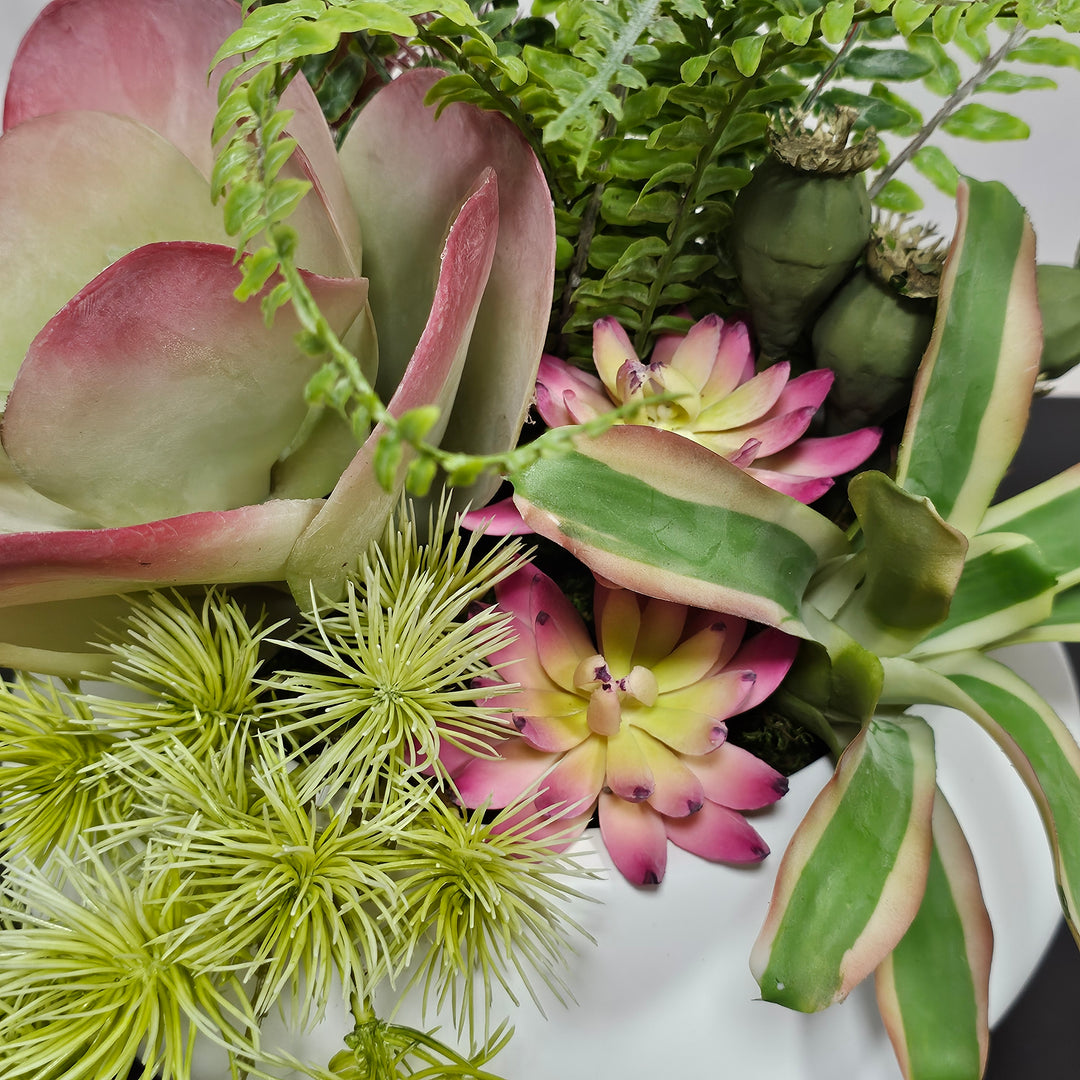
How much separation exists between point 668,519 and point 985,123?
26cm

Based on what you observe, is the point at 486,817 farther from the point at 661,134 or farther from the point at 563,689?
the point at 661,134

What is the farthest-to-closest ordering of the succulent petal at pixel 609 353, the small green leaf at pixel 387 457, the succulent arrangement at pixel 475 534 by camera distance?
the succulent petal at pixel 609 353 → the succulent arrangement at pixel 475 534 → the small green leaf at pixel 387 457

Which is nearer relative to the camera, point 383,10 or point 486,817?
point 383,10

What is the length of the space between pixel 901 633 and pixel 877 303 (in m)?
0.13

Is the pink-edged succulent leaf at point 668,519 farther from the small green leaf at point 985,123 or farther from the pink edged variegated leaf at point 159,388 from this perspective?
the small green leaf at point 985,123

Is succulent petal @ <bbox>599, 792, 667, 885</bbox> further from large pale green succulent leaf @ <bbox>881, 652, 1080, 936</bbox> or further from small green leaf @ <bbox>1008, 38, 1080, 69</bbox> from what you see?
small green leaf @ <bbox>1008, 38, 1080, 69</bbox>

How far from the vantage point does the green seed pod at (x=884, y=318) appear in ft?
1.25

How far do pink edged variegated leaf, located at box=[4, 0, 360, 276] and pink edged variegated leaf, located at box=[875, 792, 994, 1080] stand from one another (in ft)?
1.05

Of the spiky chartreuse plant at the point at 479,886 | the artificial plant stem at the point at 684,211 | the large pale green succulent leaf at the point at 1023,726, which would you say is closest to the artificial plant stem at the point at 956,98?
the artificial plant stem at the point at 684,211

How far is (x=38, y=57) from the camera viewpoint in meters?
0.34

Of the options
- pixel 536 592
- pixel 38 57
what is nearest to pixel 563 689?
pixel 536 592

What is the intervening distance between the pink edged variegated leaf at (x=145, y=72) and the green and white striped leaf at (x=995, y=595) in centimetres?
26

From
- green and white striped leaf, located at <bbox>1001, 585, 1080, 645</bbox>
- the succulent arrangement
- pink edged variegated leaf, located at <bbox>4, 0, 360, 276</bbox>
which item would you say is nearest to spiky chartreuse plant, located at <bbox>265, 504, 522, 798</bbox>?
the succulent arrangement

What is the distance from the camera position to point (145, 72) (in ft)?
1.14
